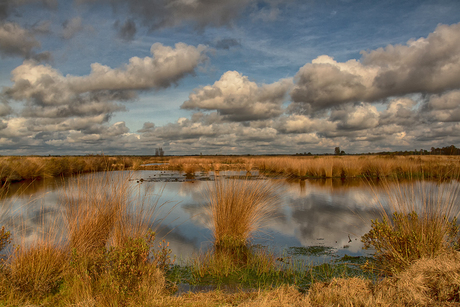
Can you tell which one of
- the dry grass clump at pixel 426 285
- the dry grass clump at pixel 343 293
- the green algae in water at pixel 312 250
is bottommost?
the green algae in water at pixel 312 250

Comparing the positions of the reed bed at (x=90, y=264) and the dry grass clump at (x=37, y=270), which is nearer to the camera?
the reed bed at (x=90, y=264)

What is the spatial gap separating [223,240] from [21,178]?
16139 mm

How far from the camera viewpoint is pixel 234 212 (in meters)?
5.35

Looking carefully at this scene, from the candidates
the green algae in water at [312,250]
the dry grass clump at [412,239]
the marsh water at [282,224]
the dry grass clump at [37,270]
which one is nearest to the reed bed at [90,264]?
the dry grass clump at [37,270]

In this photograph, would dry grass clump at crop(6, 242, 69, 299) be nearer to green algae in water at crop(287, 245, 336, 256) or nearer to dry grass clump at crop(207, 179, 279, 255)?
dry grass clump at crop(207, 179, 279, 255)

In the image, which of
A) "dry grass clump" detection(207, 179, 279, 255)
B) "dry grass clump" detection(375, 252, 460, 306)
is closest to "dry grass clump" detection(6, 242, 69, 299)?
"dry grass clump" detection(207, 179, 279, 255)

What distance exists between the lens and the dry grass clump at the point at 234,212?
527 centimetres

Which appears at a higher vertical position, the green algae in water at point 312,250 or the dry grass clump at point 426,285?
the dry grass clump at point 426,285

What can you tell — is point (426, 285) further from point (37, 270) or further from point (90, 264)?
point (37, 270)

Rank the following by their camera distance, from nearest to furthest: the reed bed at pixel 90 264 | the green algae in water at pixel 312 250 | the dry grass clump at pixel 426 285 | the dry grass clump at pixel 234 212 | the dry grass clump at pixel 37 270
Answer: the dry grass clump at pixel 426 285 → the reed bed at pixel 90 264 → the dry grass clump at pixel 37 270 → the green algae in water at pixel 312 250 → the dry grass clump at pixel 234 212

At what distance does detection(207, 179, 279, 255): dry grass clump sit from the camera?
17.3ft

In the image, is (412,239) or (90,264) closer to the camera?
(90,264)

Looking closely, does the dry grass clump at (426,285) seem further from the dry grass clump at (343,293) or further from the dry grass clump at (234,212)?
the dry grass clump at (234,212)

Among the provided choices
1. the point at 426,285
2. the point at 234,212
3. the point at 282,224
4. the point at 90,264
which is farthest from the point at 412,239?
the point at 90,264
